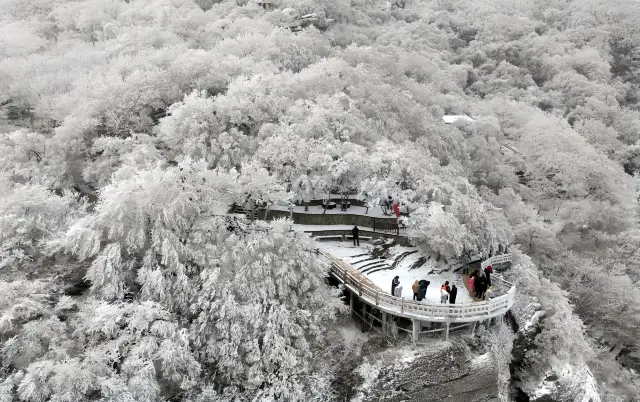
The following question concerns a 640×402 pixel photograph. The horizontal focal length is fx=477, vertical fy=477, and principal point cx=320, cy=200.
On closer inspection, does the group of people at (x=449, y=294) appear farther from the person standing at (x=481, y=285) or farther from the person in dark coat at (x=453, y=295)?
the person standing at (x=481, y=285)

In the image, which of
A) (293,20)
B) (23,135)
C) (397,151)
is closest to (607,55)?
(293,20)

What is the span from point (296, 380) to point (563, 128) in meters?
41.4

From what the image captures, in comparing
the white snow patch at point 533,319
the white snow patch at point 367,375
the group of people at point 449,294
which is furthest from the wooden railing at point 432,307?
the white snow patch at point 533,319

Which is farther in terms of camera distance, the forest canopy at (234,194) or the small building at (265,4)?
the small building at (265,4)

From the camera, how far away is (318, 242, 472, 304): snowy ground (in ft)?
61.0

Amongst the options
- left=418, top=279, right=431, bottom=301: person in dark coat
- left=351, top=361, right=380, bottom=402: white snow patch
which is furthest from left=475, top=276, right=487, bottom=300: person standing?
left=351, top=361, right=380, bottom=402: white snow patch

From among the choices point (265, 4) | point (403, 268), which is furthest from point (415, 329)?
point (265, 4)

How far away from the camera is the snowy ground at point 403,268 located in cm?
1859

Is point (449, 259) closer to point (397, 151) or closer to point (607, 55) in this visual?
point (397, 151)

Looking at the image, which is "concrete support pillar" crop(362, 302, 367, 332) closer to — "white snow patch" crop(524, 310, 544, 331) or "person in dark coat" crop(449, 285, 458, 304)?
"person in dark coat" crop(449, 285, 458, 304)

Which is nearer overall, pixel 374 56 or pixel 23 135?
pixel 23 135

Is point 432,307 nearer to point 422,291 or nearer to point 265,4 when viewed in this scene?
point 422,291

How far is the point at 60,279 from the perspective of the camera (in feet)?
58.7

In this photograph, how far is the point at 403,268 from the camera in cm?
2003
